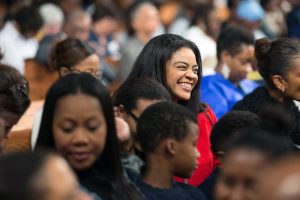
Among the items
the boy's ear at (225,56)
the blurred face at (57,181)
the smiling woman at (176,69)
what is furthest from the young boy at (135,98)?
the boy's ear at (225,56)

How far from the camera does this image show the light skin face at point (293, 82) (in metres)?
6.12

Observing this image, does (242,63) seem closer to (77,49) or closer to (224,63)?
(224,63)

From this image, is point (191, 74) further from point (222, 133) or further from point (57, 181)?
point (57, 181)

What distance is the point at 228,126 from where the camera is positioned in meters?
4.97

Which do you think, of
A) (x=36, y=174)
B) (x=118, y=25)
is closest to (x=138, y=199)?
(x=36, y=174)

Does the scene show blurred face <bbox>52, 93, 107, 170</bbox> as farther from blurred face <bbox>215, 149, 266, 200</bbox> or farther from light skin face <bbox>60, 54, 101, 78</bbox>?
light skin face <bbox>60, 54, 101, 78</bbox>

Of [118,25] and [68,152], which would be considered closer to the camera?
[68,152]

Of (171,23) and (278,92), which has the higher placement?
(278,92)

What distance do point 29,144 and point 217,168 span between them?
121 centimetres

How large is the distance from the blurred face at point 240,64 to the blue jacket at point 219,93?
0.35m

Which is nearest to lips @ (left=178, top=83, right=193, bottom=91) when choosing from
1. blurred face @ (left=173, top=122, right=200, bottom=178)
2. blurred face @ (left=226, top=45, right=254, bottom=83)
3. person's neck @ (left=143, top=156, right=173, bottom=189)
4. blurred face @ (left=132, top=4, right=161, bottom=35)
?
blurred face @ (left=173, top=122, right=200, bottom=178)

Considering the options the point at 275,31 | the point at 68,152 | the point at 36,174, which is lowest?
the point at 275,31

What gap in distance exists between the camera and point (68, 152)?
4.11 meters

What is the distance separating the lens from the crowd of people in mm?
3002
